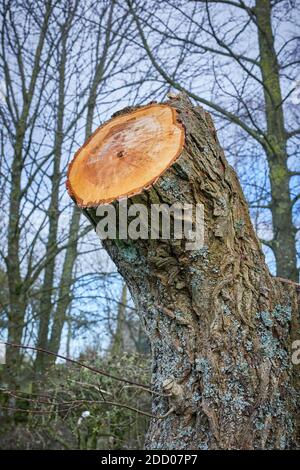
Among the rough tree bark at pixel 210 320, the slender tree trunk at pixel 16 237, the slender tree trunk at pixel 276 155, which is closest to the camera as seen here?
the rough tree bark at pixel 210 320

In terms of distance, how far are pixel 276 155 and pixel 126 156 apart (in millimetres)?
3791

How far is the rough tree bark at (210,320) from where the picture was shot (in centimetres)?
168

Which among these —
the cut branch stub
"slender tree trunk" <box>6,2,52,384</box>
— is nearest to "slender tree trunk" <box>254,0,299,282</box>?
"slender tree trunk" <box>6,2,52,384</box>

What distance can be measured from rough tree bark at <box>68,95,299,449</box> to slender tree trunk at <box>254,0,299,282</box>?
3264mm

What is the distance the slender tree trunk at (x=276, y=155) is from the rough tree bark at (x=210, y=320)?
326cm

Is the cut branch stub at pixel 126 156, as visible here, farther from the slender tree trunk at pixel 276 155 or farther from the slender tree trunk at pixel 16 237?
the slender tree trunk at pixel 276 155

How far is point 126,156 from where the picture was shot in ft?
5.90

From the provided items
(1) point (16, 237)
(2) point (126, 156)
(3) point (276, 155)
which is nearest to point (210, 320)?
(2) point (126, 156)

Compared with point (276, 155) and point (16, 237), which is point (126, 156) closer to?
point (16, 237)

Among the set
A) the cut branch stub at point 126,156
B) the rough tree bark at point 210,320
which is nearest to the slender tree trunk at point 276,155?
the rough tree bark at point 210,320

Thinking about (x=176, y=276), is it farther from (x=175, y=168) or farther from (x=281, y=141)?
(x=281, y=141)

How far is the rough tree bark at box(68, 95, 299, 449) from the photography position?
1685 mm

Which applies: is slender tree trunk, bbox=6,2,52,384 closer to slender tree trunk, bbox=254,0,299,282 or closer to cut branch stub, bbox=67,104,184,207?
slender tree trunk, bbox=254,0,299,282
